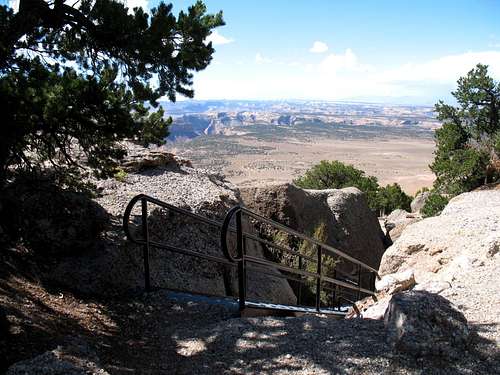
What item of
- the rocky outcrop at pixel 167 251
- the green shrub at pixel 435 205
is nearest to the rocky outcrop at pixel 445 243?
the rocky outcrop at pixel 167 251

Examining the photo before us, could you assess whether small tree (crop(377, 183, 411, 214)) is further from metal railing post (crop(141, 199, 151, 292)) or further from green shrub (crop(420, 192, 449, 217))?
metal railing post (crop(141, 199, 151, 292))

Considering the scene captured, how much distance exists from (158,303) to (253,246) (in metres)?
4.58

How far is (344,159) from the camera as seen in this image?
132 metres

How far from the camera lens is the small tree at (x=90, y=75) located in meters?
4.41

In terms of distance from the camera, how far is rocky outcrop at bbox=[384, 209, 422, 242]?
18.1 meters

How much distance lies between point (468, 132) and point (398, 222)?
5066mm

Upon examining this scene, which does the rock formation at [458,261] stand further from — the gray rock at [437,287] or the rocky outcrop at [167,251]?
the rocky outcrop at [167,251]

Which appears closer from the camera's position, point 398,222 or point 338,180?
point 398,222

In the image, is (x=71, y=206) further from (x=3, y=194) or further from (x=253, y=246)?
(x=253, y=246)

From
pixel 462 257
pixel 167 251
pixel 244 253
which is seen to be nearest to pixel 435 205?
pixel 462 257

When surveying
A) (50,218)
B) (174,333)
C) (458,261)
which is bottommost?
(458,261)

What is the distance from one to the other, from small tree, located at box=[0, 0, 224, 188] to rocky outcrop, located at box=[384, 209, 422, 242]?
13.2m

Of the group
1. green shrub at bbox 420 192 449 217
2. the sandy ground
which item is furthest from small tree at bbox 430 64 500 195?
the sandy ground

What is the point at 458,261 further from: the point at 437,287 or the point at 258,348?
the point at 258,348
